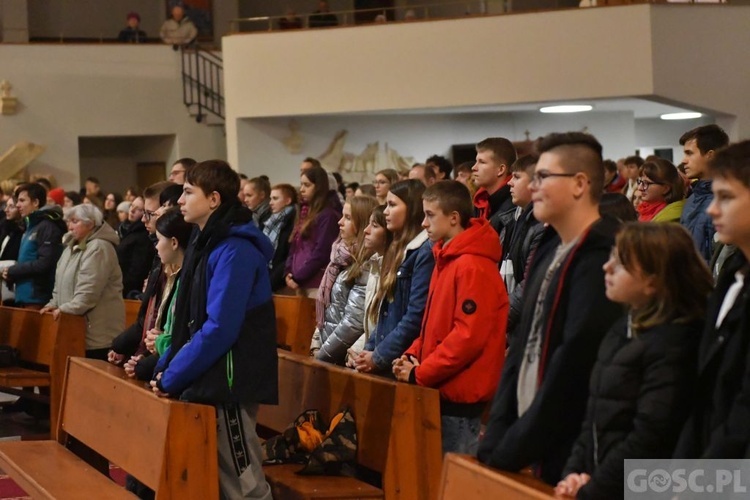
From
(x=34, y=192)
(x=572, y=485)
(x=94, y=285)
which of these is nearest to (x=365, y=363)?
(x=572, y=485)

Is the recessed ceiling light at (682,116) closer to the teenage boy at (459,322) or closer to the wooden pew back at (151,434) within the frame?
the teenage boy at (459,322)

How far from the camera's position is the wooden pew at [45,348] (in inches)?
311

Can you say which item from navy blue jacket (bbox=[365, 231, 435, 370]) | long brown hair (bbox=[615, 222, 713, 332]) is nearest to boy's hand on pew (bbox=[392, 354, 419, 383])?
navy blue jacket (bbox=[365, 231, 435, 370])

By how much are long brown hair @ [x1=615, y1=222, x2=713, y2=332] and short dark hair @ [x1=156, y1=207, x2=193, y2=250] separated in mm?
2834

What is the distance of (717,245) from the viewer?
511 centimetres

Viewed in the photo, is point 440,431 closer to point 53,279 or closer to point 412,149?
point 53,279

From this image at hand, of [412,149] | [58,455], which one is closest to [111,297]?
[58,455]

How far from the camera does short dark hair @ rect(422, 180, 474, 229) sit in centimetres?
493

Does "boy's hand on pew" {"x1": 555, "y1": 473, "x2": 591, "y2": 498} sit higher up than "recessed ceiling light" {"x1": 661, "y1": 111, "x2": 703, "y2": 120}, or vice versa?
"recessed ceiling light" {"x1": 661, "y1": 111, "x2": 703, "y2": 120}

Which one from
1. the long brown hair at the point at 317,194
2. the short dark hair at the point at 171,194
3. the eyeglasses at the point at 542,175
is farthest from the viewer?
the long brown hair at the point at 317,194

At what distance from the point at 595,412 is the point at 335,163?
46.6ft

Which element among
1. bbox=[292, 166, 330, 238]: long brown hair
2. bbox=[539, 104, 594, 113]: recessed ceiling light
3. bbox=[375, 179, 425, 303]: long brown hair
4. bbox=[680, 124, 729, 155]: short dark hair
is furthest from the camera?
bbox=[539, 104, 594, 113]: recessed ceiling light

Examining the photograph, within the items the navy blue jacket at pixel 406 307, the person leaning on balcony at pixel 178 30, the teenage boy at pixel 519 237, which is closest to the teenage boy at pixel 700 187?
the teenage boy at pixel 519 237

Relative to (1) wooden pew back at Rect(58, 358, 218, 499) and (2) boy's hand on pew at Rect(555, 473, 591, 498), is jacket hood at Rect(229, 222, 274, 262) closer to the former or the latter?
(1) wooden pew back at Rect(58, 358, 218, 499)
